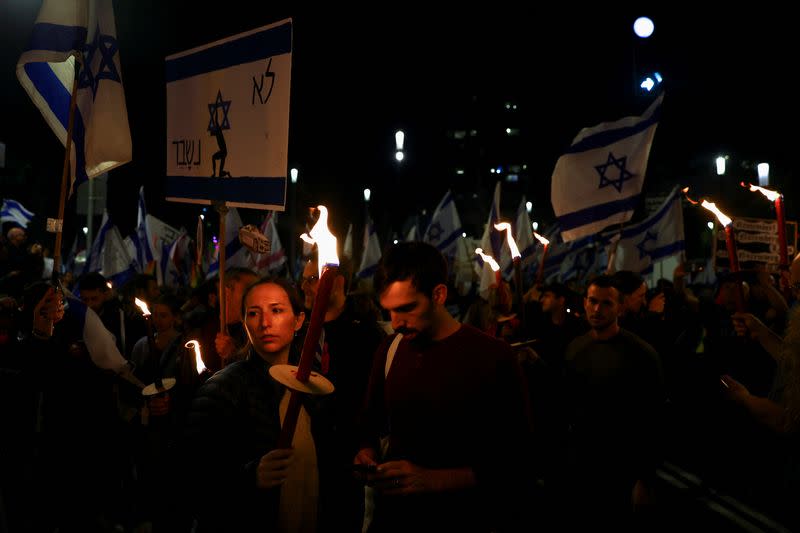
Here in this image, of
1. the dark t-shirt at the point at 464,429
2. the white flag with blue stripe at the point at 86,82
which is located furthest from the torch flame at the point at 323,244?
the white flag with blue stripe at the point at 86,82

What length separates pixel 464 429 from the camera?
2.97 m

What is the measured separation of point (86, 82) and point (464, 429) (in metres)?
4.36

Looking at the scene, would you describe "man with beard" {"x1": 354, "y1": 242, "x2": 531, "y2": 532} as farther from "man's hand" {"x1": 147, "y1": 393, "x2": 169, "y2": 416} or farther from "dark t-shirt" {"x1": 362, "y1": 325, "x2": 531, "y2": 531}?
"man's hand" {"x1": 147, "y1": 393, "x2": 169, "y2": 416}

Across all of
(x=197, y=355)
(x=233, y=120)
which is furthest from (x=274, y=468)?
(x=233, y=120)

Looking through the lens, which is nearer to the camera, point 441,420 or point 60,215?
point 441,420

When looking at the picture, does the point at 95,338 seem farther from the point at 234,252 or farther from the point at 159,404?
the point at 234,252

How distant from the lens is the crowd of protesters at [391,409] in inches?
114

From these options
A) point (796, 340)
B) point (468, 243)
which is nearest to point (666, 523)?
point (796, 340)

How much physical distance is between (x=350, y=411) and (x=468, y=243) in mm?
29306

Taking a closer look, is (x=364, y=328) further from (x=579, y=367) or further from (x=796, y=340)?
(x=796, y=340)

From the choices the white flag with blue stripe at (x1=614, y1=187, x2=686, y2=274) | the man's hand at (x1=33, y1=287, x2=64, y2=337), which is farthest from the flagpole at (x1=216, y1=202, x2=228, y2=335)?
the white flag with blue stripe at (x1=614, y1=187, x2=686, y2=274)

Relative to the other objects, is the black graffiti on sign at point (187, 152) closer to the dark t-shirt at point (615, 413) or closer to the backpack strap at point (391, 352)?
the backpack strap at point (391, 352)

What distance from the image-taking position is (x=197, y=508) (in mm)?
2797

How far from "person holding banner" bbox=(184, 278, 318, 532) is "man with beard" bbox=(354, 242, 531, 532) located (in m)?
0.27
